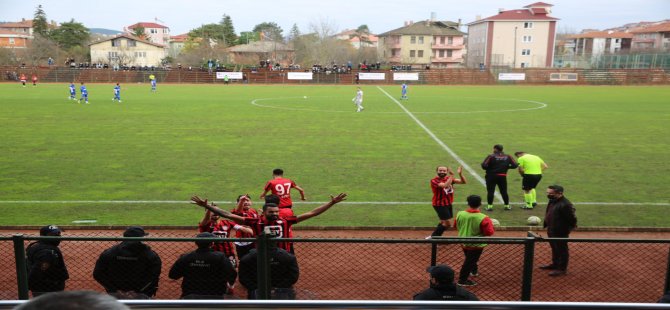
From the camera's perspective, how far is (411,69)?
2734 inches

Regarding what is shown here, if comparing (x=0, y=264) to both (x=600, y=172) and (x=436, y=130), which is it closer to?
(x=600, y=172)

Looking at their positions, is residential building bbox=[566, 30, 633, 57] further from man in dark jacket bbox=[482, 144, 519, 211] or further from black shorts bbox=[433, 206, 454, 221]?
black shorts bbox=[433, 206, 454, 221]

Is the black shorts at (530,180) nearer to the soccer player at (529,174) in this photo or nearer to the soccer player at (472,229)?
the soccer player at (529,174)

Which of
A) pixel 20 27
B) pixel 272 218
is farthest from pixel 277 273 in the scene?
pixel 20 27

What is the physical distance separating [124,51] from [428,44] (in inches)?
2296

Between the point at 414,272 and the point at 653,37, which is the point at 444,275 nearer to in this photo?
the point at 414,272

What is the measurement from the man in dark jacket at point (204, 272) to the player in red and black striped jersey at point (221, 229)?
1.28 metres

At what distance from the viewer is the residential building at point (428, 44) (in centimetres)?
11031

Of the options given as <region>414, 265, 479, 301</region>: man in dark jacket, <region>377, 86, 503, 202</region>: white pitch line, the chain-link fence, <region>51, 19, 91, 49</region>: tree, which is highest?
<region>51, 19, 91, 49</region>: tree

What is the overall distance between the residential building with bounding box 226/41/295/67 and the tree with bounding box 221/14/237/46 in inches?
385

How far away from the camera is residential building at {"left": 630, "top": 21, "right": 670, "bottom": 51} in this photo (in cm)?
11656

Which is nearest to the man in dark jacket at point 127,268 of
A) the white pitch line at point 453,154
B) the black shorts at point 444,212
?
the black shorts at point 444,212

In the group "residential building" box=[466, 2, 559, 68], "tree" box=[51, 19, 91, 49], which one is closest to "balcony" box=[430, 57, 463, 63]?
"residential building" box=[466, 2, 559, 68]

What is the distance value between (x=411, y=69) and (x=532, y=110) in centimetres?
3541
